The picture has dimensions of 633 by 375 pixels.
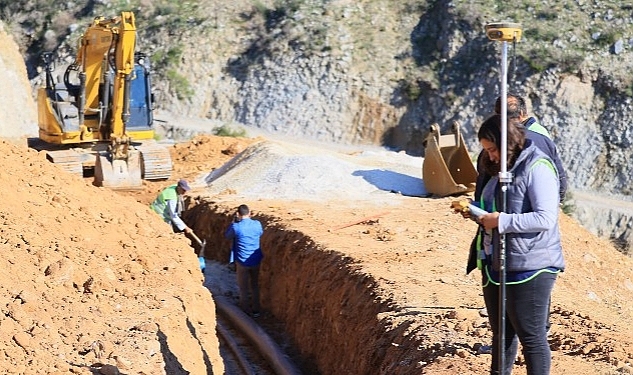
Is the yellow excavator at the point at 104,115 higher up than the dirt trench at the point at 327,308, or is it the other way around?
the yellow excavator at the point at 104,115

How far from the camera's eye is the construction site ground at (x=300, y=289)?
7.24m

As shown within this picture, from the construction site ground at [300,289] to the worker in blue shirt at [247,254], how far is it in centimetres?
37

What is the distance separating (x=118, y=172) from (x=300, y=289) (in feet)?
26.5

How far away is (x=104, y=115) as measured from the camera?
19.2 metres

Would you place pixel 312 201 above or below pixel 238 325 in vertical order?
above

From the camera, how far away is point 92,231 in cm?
1003

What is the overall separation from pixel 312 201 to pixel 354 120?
49.8ft

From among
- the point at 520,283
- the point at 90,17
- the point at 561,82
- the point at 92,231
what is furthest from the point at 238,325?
the point at 90,17

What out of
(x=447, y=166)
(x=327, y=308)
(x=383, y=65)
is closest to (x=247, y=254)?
(x=327, y=308)

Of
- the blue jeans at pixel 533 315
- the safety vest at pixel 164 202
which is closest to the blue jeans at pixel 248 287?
the safety vest at pixel 164 202

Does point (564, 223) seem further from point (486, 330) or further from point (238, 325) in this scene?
point (486, 330)

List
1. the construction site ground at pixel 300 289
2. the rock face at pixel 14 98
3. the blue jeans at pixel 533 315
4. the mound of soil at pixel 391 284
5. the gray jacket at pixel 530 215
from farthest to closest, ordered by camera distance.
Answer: the rock face at pixel 14 98 < the mound of soil at pixel 391 284 < the construction site ground at pixel 300 289 < the blue jeans at pixel 533 315 < the gray jacket at pixel 530 215

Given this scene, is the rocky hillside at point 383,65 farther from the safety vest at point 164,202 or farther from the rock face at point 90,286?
the rock face at point 90,286

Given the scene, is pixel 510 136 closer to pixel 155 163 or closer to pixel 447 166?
pixel 447 166
